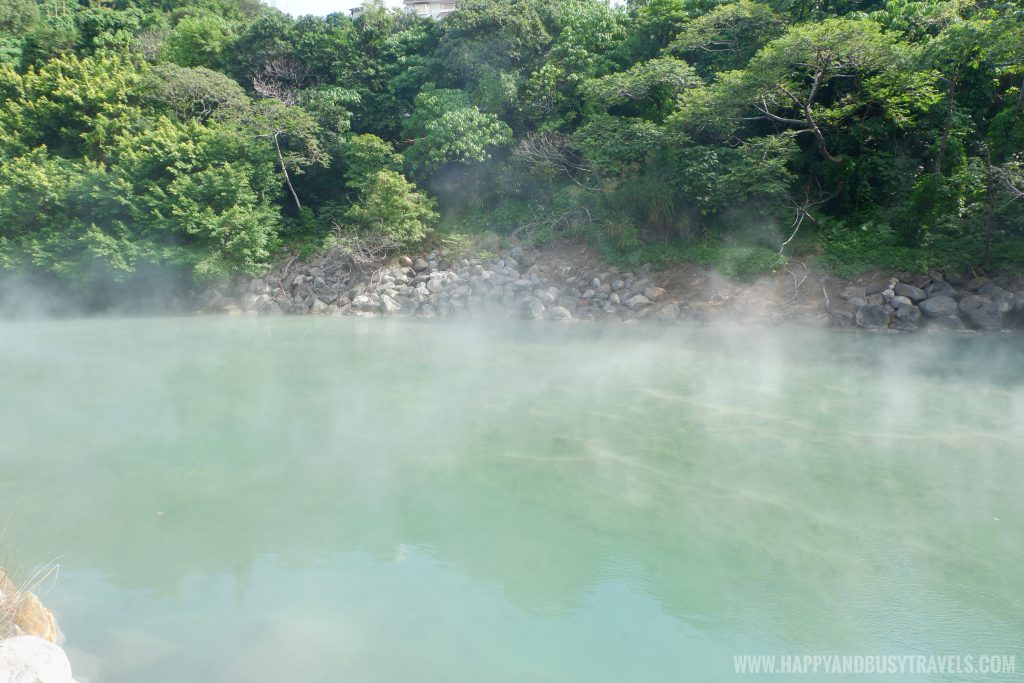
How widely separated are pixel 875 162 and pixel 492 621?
1247cm

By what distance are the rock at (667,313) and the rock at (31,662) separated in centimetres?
1126

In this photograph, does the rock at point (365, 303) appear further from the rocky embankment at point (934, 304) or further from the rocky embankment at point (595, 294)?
the rocky embankment at point (934, 304)

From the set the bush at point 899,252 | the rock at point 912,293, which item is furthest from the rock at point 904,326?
the bush at point 899,252

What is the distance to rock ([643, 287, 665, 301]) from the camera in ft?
43.8

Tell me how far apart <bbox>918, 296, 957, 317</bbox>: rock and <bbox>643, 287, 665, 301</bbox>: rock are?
435cm

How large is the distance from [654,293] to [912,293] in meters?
4.31

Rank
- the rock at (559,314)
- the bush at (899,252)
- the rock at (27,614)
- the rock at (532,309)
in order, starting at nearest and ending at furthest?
1. the rock at (27,614)
2. the bush at (899,252)
3. the rock at (559,314)
4. the rock at (532,309)

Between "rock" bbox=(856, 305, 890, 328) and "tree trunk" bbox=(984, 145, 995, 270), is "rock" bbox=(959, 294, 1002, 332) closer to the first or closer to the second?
"tree trunk" bbox=(984, 145, 995, 270)

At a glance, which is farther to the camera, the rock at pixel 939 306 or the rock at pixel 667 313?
the rock at pixel 667 313

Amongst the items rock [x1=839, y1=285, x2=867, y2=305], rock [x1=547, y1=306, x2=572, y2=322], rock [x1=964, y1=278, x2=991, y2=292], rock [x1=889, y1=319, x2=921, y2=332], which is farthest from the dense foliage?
rock [x1=547, y1=306, x2=572, y2=322]

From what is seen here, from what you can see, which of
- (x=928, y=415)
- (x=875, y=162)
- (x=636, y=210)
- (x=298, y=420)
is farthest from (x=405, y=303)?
(x=928, y=415)

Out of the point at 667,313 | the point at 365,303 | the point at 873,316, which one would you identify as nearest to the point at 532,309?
the point at 667,313

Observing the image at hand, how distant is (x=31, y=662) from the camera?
102 inches

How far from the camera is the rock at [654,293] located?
13.3 meters
